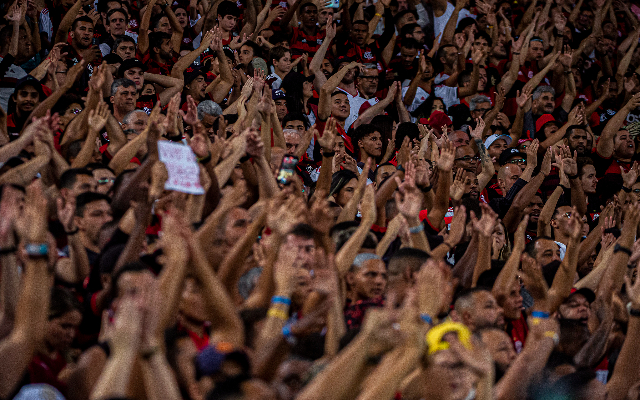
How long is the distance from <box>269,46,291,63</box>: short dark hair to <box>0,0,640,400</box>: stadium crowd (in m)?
0.03

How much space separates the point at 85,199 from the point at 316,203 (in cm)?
143

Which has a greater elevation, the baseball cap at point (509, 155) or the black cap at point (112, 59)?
the baseball cap at point (509, 155)

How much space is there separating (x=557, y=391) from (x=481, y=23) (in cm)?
776

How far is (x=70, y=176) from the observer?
538 cm

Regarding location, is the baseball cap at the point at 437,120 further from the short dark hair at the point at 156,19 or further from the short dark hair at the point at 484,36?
Answer: the short dark hair at the point at 156,19

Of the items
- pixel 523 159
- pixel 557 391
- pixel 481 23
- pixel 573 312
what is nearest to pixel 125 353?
pixel 557 391

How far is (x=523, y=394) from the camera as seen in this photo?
3.76m

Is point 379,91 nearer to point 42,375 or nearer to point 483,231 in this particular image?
point 483,231

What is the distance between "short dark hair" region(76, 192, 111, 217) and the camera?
514 centimetres

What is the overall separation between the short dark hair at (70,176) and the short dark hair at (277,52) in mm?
3615

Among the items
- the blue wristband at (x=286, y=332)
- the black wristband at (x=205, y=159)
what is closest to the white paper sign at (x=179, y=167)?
the black wristband at (x=205, y=159)

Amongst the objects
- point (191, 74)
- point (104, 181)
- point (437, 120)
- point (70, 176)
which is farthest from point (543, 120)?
point (70, 176)

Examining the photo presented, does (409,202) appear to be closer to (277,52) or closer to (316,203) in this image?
(316,203)

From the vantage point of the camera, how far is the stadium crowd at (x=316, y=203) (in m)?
3.40
